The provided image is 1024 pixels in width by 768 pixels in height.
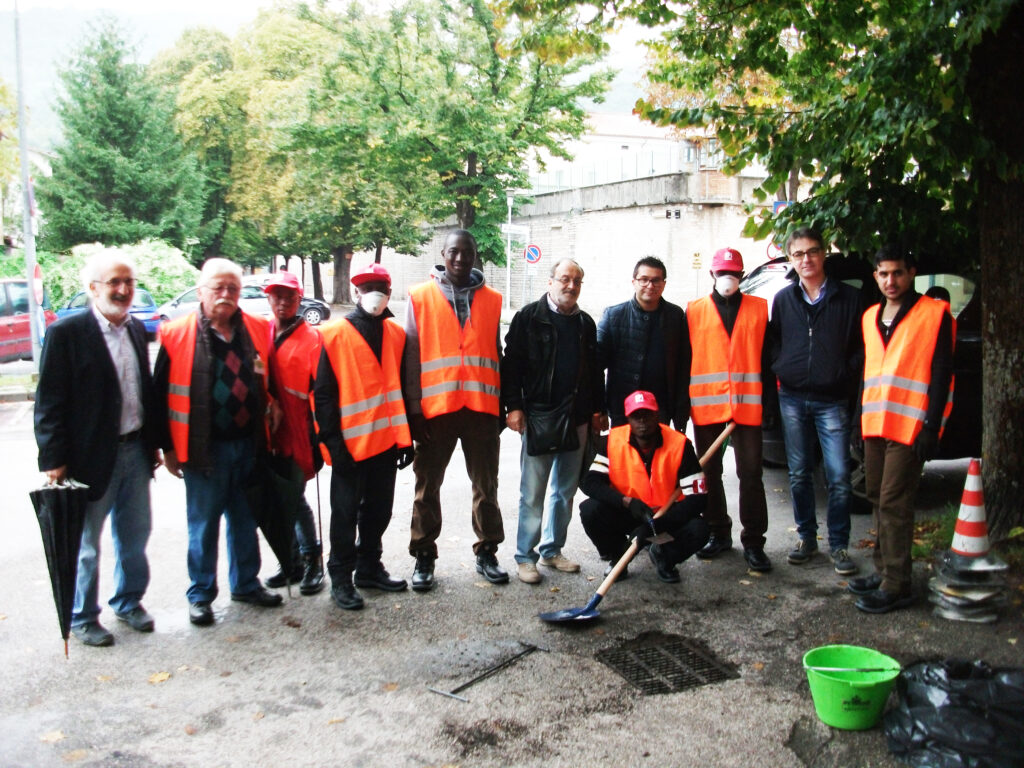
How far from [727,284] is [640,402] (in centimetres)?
103

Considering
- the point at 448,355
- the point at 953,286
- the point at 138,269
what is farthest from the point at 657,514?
the point at 138,269

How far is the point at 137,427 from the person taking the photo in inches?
178

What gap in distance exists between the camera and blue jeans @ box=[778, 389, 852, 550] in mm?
5371

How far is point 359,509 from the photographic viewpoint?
507cm

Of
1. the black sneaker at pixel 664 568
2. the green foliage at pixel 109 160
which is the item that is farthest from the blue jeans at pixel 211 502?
the green foliage at pixel 109 160

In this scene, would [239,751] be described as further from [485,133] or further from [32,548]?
[485,133]

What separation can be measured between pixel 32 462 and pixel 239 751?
667 centimetres

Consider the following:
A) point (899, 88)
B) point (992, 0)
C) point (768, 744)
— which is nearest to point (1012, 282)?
point (899, 88)

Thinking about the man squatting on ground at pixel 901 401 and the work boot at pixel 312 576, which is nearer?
the man squatting on ground at pixel 901 401

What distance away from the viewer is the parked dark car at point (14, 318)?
17625mm

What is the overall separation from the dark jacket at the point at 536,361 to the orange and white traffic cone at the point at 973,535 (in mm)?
2087

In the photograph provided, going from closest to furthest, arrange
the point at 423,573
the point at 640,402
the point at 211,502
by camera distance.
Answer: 1. the point at 211,502
2. the point at 640,402
3. the point at 423,573

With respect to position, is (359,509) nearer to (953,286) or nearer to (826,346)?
(826,346)

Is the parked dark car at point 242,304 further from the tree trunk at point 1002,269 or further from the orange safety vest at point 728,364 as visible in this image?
the tree trunk at point 1002,269
